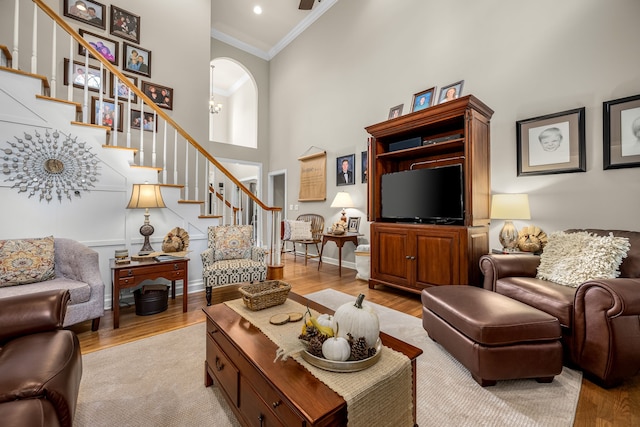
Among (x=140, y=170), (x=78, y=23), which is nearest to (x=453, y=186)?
(x=140, y=170)

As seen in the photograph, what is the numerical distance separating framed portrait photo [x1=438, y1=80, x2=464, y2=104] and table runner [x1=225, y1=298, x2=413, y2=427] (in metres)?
3.41

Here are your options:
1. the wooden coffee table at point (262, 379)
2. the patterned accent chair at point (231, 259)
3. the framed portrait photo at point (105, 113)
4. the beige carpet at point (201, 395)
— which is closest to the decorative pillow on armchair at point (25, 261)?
the beige carpet at point (201, 395)

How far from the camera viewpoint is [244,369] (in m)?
1.23

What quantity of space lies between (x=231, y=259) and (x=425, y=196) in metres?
2.49

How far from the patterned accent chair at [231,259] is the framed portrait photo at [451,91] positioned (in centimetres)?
310

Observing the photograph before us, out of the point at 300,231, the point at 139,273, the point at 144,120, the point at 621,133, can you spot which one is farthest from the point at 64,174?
the point at 621,133

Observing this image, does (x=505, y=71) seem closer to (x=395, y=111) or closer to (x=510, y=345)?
(x=395, y=111)

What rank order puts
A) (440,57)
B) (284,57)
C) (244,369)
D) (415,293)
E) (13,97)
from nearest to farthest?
(244,369) < (13,97) < (415,293) < (440,57) < (284,57)

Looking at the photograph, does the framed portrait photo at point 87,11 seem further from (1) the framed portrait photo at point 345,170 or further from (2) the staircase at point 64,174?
(1) the framed portrait photo at point 345,170

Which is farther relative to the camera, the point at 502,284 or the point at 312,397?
the point at 502,284

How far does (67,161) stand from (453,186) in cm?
405

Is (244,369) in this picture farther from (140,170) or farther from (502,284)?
(140,170)

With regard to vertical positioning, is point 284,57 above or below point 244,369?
above

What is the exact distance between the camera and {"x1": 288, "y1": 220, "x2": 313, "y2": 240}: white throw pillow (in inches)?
202
